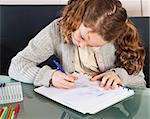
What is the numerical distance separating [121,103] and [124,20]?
0.31 m

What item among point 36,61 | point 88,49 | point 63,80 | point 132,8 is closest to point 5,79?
point 36,61

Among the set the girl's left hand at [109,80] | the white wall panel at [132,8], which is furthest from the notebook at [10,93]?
the white wall panel at [132,8]

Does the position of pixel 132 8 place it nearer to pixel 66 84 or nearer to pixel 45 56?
pixel 45 56

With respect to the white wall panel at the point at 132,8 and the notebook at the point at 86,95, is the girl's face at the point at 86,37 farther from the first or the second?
the white wall panel at the point at 132,8

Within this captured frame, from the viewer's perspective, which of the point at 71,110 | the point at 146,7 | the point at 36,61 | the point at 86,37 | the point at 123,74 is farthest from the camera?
the point at 146,7

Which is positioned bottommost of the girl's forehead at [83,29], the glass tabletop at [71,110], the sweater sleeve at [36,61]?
the glass tabletop at [71,110]

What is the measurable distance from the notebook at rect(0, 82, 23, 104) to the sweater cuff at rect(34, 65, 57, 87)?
0.25ft

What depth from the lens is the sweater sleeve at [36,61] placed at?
1225 mm

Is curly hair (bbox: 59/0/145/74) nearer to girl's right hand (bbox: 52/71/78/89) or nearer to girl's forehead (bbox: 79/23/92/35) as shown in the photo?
girl's forehead (bbox: 79/23/92/35)

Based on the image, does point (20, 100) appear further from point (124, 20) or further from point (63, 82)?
point (124, 20)

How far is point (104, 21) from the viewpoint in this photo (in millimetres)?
1094

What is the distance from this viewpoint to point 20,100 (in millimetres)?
1109

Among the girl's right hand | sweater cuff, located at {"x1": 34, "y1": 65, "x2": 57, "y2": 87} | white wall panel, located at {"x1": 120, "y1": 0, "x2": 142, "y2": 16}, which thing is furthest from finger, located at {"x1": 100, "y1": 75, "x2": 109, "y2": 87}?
white wall panel, located at {"x1": 120, "y1": 0, "x2": 142, "y2": 16}

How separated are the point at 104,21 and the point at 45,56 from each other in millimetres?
404
